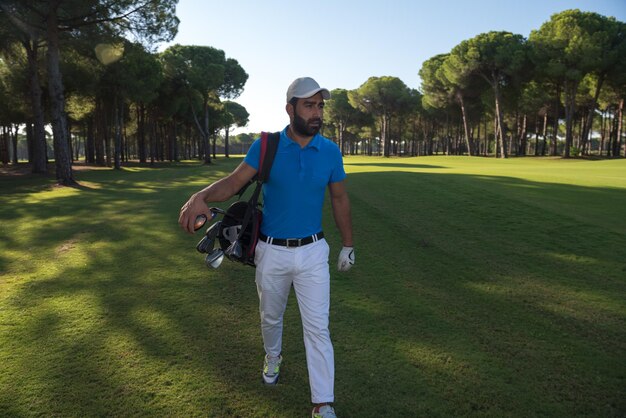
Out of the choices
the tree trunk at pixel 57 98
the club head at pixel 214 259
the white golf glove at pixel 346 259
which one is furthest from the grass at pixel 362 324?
the tree trunk at pixel 57 98

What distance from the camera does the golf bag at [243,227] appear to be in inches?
133

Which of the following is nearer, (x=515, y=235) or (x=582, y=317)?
(x=582, y=317)

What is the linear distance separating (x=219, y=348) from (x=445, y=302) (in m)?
2.99

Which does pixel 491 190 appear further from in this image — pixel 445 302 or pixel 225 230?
pixel 225 230

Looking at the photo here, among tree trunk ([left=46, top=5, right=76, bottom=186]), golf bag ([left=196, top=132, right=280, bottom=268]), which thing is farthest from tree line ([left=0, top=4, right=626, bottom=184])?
golf bag ([left=196, top=132, right=280, bottom=268])

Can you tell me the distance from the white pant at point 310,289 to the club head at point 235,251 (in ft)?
0.57

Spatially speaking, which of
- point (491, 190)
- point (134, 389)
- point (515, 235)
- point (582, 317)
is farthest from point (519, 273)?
point (491, 190)

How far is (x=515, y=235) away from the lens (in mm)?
8602

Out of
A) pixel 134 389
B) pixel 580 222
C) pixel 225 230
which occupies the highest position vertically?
pixel 225 230

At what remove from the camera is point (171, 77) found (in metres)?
44.1

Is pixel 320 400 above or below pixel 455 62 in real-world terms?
below

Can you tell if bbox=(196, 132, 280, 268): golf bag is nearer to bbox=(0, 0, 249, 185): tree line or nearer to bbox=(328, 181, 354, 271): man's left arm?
bbox=(328, 181, 354, 271): man's left arm

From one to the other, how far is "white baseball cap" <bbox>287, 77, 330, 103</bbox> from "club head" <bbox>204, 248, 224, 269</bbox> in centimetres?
140

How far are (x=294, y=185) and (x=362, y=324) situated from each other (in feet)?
7.59
